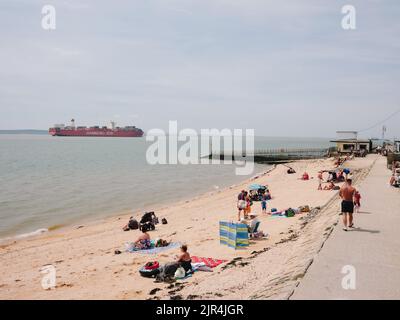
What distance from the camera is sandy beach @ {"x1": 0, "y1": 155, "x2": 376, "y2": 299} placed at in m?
7.64

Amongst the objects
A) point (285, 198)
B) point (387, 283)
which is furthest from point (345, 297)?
point (285, 198)

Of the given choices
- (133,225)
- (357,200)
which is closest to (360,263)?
(357,200)

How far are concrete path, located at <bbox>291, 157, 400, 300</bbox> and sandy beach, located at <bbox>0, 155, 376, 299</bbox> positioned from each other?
33cm

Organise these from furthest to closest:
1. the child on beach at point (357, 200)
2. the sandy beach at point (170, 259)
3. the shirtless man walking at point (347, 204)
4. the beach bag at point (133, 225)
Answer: the beach bag at point (133, 225)
the child on beach at point (357, 200)
the shirtless man walking at point (347, 204)
the sandy beach at point (170, 259)

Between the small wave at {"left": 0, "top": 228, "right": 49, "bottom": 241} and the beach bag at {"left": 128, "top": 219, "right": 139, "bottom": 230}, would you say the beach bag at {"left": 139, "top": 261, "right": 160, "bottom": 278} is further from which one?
the small wave at {"left": 0, "top": 228, "right": 49, "bottom": 241}

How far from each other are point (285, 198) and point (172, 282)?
595 inches

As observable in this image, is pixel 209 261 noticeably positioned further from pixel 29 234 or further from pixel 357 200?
pixel 29 234

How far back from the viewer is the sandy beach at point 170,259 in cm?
764

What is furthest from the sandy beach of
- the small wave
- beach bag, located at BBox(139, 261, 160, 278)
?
the small wave

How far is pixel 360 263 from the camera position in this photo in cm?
714

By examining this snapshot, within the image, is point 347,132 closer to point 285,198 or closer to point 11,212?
point 285,198

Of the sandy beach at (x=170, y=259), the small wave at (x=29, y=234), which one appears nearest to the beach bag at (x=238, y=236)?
the sandy beach at (x=170, y=259)

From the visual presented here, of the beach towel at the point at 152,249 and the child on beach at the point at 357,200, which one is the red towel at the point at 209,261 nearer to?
the beach towel at the point at 152,249

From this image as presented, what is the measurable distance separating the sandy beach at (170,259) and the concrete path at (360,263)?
1.08 ft
